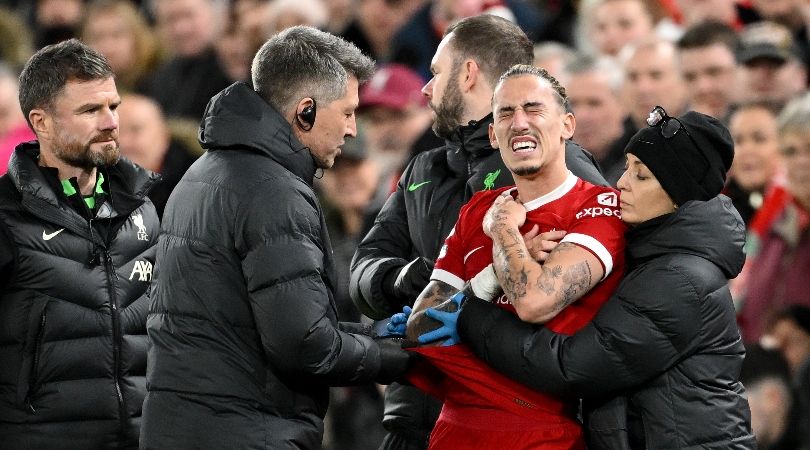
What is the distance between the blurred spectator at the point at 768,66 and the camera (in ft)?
28.7

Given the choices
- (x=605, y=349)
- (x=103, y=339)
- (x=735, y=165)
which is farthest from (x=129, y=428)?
(x=735, y=165)

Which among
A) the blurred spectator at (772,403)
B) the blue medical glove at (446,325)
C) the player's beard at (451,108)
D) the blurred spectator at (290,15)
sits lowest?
the blurred spectator at (772,403)

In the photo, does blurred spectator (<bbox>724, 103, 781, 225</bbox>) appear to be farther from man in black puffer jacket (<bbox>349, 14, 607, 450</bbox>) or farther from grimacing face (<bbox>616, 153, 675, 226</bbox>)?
grimacing face (<bbox>616, 153, 675, 226</bbox>)

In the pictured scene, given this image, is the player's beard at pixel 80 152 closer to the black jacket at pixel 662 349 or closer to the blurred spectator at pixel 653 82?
the black jacket at pixel 662 349

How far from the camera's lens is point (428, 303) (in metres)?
5.29

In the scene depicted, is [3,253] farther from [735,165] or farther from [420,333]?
[735,165]

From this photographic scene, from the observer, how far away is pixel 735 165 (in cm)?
809

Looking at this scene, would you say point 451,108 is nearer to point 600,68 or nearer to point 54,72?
point 54,72

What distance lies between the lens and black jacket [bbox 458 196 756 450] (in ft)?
16.0

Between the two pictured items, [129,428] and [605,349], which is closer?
[605,349]

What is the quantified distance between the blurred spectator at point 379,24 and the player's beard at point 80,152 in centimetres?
569

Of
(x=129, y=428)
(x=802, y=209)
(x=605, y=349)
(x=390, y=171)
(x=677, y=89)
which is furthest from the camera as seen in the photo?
(x=390, y=171)

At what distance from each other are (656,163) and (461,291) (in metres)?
0.81

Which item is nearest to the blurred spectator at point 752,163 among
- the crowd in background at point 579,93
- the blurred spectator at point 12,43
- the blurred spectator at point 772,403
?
the crowd in background at point 579,93
